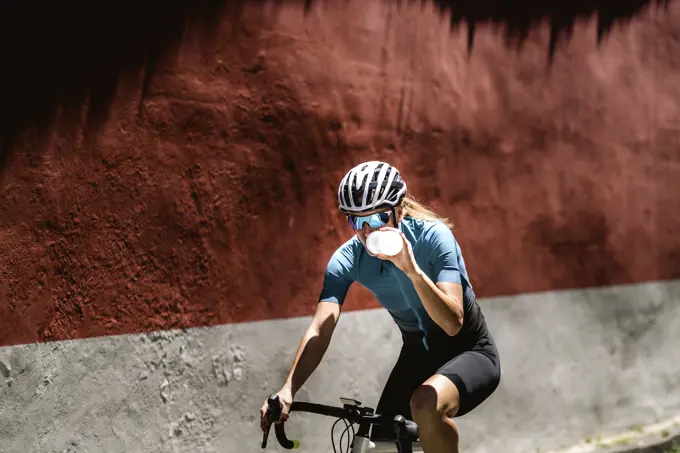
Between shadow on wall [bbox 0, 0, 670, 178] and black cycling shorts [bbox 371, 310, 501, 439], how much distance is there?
2015 millimetres

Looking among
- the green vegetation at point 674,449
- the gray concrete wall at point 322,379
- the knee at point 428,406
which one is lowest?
the green vegetation at point 674,449

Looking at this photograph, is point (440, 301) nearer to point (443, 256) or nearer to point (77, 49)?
point (443, 256)

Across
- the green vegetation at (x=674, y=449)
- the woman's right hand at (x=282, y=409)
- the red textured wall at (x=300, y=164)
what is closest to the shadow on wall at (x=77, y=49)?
the red textured wall at (x=300, y=164)

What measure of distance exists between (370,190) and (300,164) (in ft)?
5.78

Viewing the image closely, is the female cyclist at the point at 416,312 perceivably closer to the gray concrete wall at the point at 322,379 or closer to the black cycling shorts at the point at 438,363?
the black cycling shorts at the point at 438,363

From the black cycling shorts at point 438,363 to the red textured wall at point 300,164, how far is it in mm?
1350

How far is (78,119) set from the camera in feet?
13.4

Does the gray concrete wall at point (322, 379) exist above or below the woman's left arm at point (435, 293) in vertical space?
below

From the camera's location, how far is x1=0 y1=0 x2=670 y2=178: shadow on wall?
3.88 metres

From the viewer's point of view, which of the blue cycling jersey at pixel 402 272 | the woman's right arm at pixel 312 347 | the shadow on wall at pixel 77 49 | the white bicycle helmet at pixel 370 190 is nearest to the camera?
the white bicycle helmet at pixel 370 190

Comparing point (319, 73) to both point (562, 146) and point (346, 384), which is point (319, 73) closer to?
point (346, 384)

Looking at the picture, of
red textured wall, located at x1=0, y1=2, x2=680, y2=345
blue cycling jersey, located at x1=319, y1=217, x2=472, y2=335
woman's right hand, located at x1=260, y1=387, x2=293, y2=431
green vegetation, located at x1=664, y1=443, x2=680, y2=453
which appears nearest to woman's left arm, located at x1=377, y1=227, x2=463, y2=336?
blue cycling jersey, located at x1=319, y1=217, x2=472, y2=335

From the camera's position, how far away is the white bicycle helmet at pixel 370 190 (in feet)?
10.3

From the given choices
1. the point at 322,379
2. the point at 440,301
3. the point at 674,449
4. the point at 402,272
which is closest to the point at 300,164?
the point at 322,379
